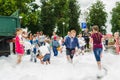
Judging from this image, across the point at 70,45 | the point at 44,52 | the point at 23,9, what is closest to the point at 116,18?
the point at 23,9

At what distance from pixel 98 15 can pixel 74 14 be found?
31.4ft

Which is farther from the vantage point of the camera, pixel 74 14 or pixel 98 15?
pixel 98 15

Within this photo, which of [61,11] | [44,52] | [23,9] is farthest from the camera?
[61,11]

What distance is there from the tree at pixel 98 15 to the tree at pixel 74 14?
6.87m

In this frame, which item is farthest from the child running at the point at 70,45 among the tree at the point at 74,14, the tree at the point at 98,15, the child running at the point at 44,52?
the tree at the point at 98,15

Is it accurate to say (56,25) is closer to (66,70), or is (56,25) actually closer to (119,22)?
(119,22)

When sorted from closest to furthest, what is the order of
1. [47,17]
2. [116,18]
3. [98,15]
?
[47,17]
[98,15]
[116,18]

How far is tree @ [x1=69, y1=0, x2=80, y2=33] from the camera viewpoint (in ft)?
331

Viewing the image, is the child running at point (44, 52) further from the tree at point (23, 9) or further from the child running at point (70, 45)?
the tree at point (23, 9)

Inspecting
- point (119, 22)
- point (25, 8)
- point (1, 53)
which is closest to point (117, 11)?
point (119, 22)

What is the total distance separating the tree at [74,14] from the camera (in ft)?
331

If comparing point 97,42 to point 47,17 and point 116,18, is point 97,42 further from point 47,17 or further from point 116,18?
point 116,18

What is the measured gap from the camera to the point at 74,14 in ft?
337

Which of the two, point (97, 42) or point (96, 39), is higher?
point (96, 39)
